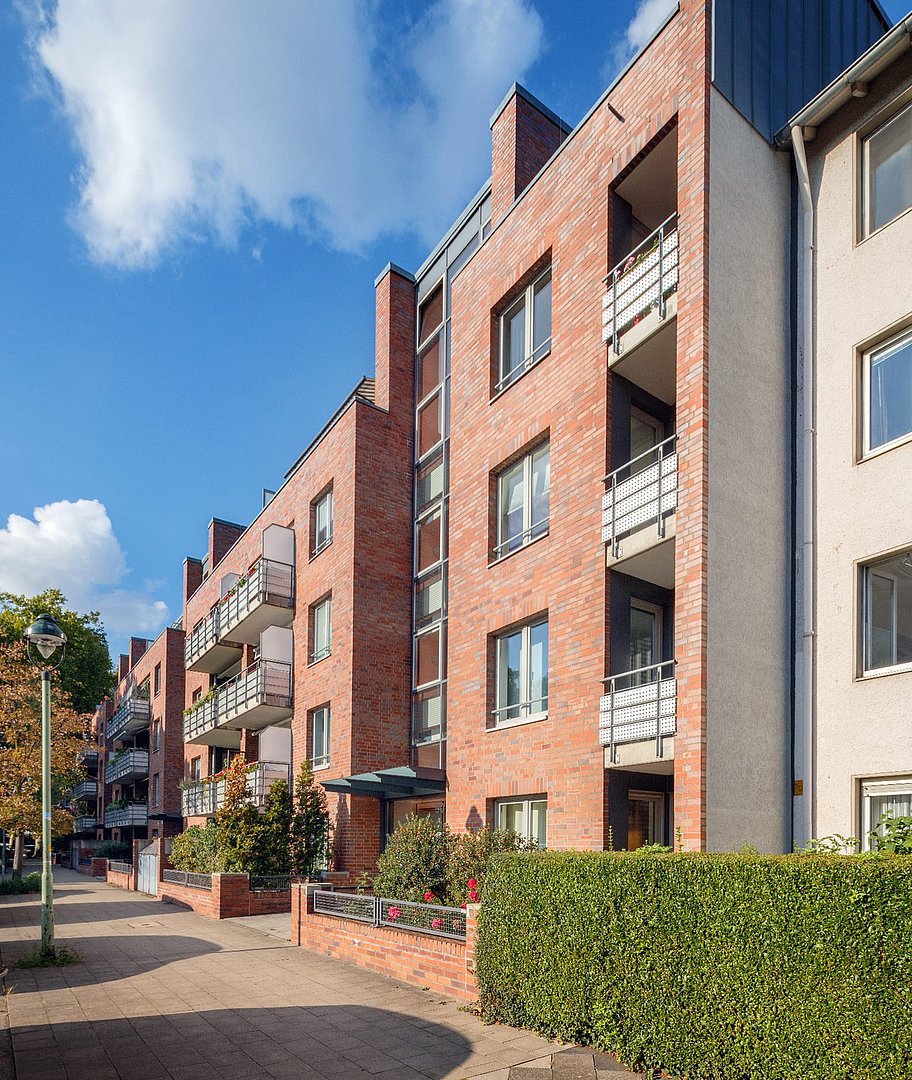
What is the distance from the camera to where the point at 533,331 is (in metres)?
16.0

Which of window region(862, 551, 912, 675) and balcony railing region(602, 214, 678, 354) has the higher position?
balcony railing region(602, 214, 678, 354)

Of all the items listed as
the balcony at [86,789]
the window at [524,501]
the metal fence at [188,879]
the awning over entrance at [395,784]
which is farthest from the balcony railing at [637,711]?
the balcony at [86,789]

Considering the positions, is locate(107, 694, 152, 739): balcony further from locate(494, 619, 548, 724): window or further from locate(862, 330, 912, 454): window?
locate(862, 330, 912, 454): window

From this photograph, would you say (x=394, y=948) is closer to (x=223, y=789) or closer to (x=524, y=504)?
(x=524, y=504)

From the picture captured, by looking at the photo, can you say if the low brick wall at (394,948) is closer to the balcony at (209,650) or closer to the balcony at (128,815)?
the balcony at (209,650)

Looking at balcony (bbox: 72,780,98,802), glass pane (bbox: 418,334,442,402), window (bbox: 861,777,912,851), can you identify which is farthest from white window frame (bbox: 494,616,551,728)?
balcony (bbox: 72,780,98,802)

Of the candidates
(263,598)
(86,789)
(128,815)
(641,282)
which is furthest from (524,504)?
(86,789)

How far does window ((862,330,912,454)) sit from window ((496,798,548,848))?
23.1ft

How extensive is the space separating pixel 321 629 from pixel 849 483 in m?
15.6

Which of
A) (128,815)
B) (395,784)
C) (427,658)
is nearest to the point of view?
(395,784)

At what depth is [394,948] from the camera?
1261cm

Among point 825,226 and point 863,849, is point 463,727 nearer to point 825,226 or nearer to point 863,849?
point 863,849

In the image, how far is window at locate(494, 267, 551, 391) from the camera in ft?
51.6

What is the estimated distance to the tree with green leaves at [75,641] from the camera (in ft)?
141
